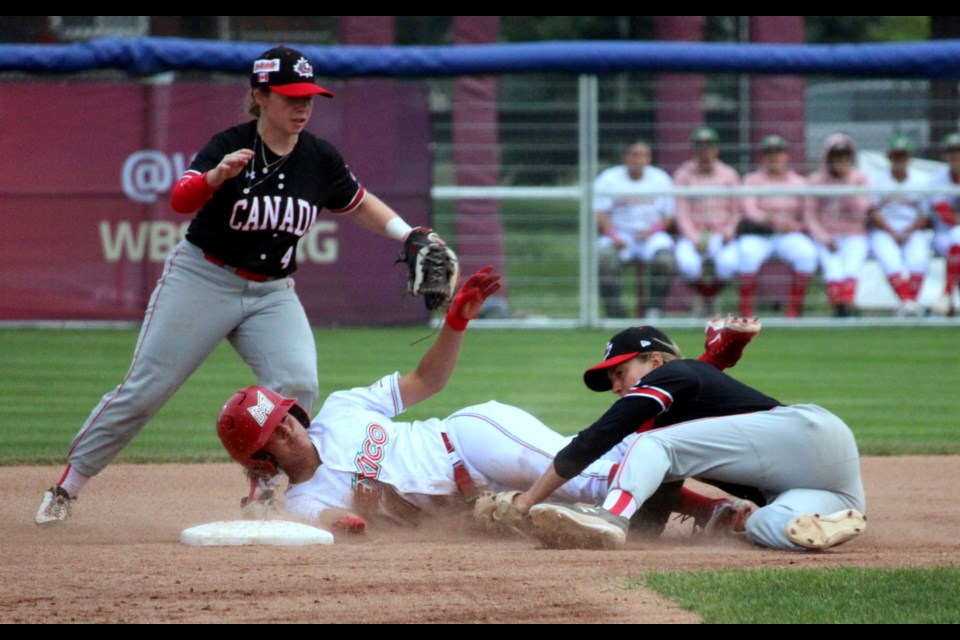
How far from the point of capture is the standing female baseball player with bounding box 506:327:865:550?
166 inches

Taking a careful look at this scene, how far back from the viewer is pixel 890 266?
12188 millimetres

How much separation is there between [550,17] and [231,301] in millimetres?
13935

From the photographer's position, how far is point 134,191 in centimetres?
1186

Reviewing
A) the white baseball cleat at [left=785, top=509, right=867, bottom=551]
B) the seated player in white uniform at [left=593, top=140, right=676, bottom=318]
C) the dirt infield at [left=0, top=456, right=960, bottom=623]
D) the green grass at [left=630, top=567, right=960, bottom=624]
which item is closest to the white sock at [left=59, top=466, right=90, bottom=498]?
the dirt infield at [left=0, top=456, right=960, bottom=623]

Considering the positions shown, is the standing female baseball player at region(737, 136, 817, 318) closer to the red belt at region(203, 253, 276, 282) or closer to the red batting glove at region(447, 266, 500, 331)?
the red batting glove at region(447, 266, 500, 331)

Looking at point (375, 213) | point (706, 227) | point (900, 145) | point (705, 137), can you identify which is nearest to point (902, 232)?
point (900, 145)

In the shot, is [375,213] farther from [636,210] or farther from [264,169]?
[636,210]

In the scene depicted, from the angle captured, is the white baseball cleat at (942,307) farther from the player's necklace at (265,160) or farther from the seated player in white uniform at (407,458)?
the player's necklace at (265,160)

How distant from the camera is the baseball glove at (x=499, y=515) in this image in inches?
176

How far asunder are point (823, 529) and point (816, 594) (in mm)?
712

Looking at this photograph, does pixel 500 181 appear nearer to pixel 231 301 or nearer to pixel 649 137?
pixel 649 137

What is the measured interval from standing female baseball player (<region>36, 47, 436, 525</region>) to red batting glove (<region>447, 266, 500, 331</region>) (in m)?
0.61
